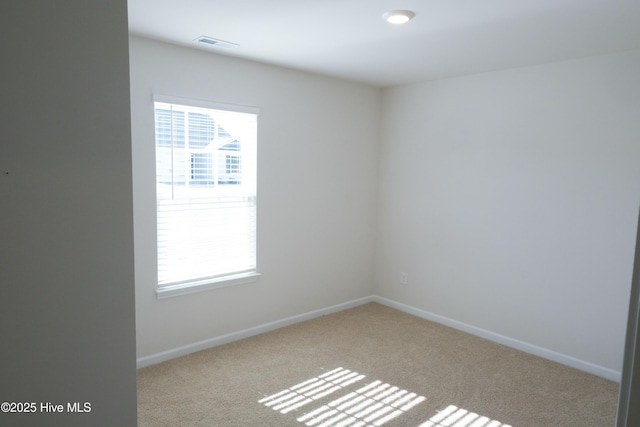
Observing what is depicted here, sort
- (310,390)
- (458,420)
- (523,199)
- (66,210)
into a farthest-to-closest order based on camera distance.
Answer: (523,199) < (310,390) < (458,420) < (66,210)

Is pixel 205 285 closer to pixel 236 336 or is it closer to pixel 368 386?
pixel 236 336

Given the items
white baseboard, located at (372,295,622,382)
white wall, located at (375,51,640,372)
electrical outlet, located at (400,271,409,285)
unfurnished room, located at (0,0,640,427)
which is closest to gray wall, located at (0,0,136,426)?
unfurnished room, located at (0,0,640,427)

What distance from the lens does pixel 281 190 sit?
13.0 ft

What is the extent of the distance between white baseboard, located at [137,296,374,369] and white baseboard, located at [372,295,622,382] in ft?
1.81

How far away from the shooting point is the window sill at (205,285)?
333cm

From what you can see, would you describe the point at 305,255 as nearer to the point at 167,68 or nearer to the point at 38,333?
the point at 167,68

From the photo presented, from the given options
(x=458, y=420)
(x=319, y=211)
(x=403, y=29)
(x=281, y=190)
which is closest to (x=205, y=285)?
(x=281, y=190)

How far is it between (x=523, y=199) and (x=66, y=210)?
11.3ft

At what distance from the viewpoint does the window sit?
3295 millimetres

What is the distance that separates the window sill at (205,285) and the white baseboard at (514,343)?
1730mm

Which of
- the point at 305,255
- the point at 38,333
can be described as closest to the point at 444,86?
the point at 305,255

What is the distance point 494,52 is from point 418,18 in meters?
1.00

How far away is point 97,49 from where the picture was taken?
1.20 m

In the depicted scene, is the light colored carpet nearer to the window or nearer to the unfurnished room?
the unfurnished room
